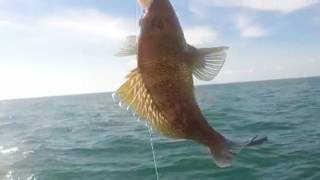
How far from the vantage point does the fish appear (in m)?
1.52

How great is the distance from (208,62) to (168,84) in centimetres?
17

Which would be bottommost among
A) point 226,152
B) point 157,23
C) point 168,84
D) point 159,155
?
point 159,155

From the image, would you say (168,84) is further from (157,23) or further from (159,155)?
(159,155)

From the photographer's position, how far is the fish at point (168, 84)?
152 centimetres

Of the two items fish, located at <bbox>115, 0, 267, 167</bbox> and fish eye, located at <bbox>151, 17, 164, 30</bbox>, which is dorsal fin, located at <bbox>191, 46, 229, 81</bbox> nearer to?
fish, located at <bbox>115, 0, 267, 167</bbox>

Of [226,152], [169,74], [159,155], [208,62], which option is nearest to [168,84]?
[169,74]

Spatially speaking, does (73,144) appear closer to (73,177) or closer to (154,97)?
(73,177)

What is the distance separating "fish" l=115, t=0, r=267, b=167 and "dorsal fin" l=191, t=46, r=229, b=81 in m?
0.02

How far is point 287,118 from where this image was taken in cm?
2891

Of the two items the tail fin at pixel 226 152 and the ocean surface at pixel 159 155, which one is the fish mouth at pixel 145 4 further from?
the ocean surface at pixel 159 155

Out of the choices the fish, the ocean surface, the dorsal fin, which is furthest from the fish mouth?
the ocean surface

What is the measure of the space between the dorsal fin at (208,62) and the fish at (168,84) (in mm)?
23

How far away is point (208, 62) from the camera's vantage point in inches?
62.9

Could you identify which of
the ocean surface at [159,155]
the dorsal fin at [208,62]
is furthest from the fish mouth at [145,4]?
the ocean surface at [159,155]
